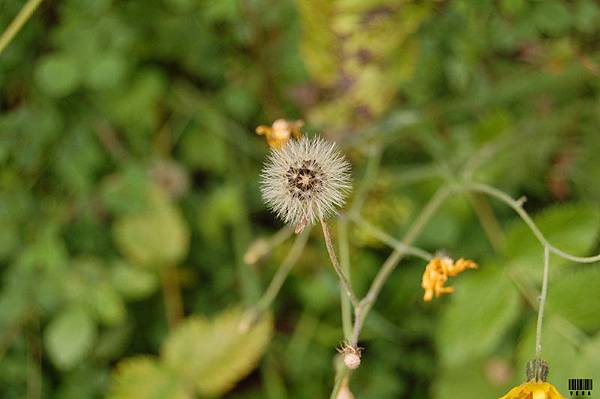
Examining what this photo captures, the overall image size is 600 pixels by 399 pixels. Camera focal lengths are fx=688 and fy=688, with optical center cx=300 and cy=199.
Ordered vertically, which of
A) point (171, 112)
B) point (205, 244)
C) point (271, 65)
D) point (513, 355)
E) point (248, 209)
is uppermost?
point (271, 65)

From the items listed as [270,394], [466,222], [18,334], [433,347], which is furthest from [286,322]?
[18,334]

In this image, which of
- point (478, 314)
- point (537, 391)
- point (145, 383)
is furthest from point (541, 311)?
point (145, 383)

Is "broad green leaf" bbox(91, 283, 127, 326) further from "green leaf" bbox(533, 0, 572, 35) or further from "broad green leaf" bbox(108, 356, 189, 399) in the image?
"green leaf" bbox(533, 0, 572, 35)

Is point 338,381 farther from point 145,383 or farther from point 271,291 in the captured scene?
point 145,383

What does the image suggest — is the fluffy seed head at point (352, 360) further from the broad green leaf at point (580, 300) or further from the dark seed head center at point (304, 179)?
the broad green leaf at point (580, 300)

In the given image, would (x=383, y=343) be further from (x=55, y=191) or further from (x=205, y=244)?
(x=55, y=191)
